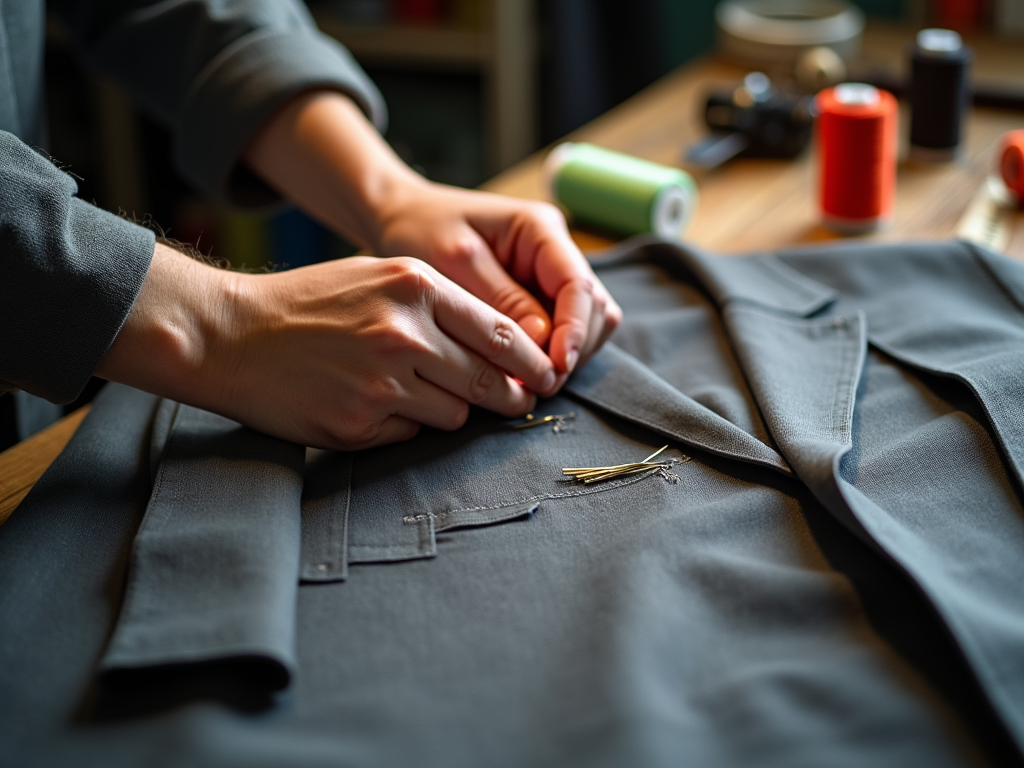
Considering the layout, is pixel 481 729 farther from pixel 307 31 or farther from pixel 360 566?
pixel 307 31

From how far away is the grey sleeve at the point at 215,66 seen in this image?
1.05 metres

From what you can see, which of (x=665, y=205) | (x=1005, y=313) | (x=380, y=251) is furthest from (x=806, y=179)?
(x=380, y=251)

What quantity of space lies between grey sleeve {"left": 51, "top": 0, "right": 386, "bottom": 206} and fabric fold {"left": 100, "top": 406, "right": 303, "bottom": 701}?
17.3 inches

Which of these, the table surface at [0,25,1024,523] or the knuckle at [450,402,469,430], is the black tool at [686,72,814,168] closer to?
the table surface at [0,25,1024,523]

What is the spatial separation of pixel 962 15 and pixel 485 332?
5.09 feet

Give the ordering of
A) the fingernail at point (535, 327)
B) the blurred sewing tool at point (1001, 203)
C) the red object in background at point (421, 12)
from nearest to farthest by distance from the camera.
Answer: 1. the fingernail at point (535, 327)
2. the blurred sewing tool at point (1001, 203)
3. the red object in background at point (421, 12)

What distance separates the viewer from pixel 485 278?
916 millimetres

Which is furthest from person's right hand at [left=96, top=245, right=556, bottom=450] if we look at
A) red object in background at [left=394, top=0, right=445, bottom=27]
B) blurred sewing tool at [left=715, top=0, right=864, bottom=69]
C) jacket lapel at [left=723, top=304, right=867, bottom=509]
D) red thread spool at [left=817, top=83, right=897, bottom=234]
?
red object in background at [left=394, top=0, right=445, bottom=27]

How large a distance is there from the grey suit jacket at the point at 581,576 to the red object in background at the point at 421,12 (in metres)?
1.65

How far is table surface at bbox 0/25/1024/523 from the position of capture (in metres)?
1.24

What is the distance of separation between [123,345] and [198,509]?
5.6 inches

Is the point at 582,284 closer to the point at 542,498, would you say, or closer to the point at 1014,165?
the point at 542,498

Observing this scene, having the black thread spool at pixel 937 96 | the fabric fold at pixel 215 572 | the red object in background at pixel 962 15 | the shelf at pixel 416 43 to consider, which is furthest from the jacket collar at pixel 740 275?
the shelf at pixel 416 43

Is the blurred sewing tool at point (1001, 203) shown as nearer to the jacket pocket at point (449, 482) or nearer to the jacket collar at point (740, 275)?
the jacket collar at point (740, 275)
